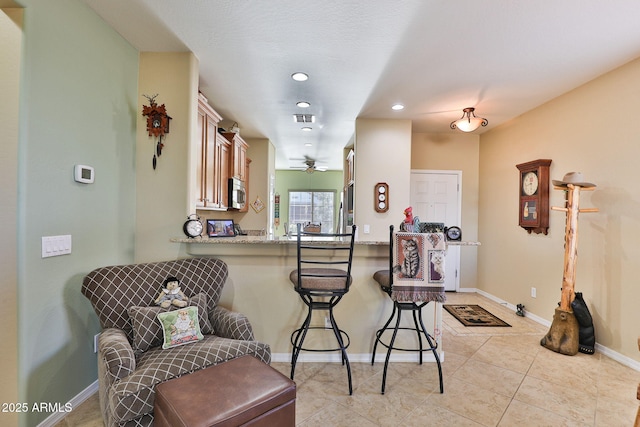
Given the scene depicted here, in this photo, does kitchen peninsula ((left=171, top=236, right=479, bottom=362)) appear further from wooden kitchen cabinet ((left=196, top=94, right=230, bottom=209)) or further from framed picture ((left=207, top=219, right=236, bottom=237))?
wooden kitchen cabinet ((left=196, top=94, right=230, bottom=209))

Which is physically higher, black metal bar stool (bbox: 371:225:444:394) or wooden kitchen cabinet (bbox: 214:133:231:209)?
wooden kitchen cabinet (bbox: 214:133:231:209)

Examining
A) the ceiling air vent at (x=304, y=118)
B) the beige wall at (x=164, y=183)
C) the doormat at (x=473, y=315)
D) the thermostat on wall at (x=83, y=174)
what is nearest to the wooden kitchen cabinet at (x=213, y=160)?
the beige wall at (x=164, y=183)

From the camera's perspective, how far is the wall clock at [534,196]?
11.7ft

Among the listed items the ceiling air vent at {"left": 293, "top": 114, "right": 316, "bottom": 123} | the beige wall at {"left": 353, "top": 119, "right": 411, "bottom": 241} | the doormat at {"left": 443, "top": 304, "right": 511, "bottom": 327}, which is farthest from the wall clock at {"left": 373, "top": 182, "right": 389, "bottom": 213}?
the doormat at {"left": 443, "top": 304, "right": 511, "bottom": 327}

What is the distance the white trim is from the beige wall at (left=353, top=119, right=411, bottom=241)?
10.5 ft

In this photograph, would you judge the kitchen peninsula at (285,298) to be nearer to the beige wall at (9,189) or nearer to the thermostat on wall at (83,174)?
the thermostat on wall at (83,174)

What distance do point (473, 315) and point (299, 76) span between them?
11.9 ft

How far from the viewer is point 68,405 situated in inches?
74.6

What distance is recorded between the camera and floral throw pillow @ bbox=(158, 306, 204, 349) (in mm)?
1821

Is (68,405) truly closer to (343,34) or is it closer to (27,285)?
(27,285)

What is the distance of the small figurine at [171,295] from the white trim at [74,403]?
0.84 m

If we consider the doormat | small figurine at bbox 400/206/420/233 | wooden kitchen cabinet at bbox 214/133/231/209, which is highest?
wooden kitchen cabinet at bbox 214/133/231/209

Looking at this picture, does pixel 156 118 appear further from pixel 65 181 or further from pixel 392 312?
pixel 392 312

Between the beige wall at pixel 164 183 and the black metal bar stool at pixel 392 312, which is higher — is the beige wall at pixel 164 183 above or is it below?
above
